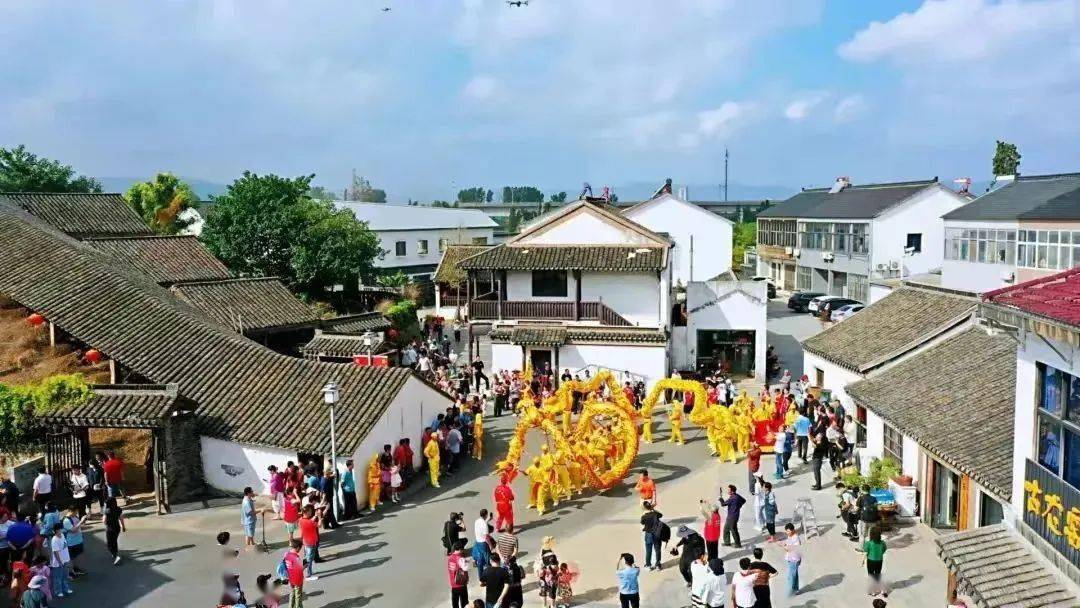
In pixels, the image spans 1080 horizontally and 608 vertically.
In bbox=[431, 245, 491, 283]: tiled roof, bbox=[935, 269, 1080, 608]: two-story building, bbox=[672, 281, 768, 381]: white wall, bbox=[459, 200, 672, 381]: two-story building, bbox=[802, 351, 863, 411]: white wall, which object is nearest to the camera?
bbox=[935, 269, 1080, 608]: two-story building

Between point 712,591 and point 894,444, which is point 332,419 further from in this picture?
point 894,444

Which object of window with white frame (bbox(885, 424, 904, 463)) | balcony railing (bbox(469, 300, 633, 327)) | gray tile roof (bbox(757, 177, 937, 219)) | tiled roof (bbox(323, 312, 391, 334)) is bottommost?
window with white frame (bbox(885, 424, 904, 463))

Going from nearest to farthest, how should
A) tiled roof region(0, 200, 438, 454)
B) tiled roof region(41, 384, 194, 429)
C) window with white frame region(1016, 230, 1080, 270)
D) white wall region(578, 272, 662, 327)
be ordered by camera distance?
tiled roof region(41, 384, 194, 429), tiled roof region(0, 200, 438, 454), window with white frame region(1016, 230, 1080, 270), white wall region(578, 272, 662, 327)

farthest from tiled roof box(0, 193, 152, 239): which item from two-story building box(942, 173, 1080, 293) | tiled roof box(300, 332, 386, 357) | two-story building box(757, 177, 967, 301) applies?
two-story building box(757, 177, 967, 301)

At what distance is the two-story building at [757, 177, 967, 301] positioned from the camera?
4791 centimetres

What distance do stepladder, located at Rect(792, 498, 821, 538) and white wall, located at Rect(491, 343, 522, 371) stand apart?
14719 mm

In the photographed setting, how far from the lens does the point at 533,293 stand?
32.2 m

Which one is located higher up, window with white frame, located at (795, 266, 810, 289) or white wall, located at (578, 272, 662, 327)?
white wall, located at (578, 272, 662, 327)

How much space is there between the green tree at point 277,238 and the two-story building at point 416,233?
15749mm

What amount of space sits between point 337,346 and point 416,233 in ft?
113

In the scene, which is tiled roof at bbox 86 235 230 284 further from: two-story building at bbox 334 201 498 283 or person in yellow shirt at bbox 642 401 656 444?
two-story building at bbox 334 201 498 283

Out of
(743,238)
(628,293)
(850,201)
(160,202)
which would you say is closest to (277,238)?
(160,202)

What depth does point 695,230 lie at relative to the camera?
46.8m

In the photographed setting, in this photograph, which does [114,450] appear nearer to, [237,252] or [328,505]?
[328,505]
